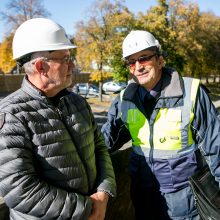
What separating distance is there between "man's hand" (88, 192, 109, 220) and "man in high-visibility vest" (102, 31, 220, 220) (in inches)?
29.0

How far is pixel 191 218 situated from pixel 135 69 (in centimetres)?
135

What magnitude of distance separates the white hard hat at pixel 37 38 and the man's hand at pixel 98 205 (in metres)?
0.97

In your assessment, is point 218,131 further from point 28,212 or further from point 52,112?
point 28,212

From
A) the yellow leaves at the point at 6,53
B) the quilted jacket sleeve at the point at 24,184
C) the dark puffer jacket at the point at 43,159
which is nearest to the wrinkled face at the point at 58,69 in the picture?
the dark puffer jacket at the point at 43,159

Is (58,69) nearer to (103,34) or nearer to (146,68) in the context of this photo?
(146,68)

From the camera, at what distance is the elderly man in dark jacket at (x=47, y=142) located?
172 centimetres

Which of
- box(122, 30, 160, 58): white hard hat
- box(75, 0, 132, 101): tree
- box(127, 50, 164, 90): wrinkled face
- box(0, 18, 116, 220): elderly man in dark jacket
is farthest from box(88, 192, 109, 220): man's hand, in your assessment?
box(75, 0, 132, 101): tree

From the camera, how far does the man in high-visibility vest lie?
8.48ft

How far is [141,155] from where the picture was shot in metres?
2.79

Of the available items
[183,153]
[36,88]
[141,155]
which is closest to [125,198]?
Result: [141,155]

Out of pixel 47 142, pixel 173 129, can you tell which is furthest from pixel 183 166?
pixel 47 142

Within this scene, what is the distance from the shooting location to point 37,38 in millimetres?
1984

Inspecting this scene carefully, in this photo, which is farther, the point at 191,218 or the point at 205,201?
the point at 191,218

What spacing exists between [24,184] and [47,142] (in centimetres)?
27
